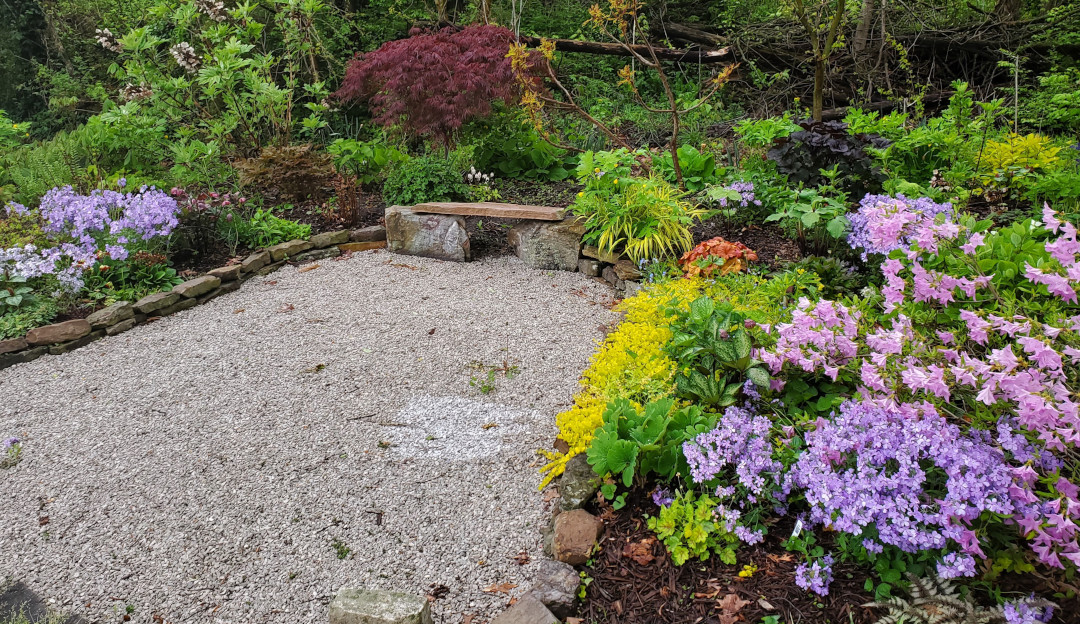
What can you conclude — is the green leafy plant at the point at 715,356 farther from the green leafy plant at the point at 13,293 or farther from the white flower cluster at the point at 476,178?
the green leafy plant at the point at 13,293

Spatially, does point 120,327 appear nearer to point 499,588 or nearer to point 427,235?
point 427,235

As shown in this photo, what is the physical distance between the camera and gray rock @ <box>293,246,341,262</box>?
539 centimetres

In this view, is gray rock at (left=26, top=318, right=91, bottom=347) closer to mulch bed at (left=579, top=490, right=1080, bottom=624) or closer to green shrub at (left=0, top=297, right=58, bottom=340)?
green shrub at (left=0, top=297, right=58, bottom=340)

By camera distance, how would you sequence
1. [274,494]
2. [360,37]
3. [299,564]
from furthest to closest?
[360,37] → [274,494] → [299,564]

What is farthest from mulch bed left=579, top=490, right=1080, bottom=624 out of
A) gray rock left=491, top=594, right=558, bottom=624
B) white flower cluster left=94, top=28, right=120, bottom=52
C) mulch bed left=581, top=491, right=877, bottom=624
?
white flower cluster left=94, top=28, right=120, bottom=52

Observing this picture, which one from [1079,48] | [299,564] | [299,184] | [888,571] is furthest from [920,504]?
[1079,48]

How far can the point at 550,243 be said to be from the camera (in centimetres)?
502

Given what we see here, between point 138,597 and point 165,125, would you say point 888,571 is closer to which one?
point 138,597

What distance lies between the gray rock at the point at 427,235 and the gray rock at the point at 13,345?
8.33 feet

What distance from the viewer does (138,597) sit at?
220 cm

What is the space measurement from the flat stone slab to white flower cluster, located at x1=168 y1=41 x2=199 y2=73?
2.91 meters

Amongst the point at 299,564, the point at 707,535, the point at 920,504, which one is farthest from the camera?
the point at 299,564

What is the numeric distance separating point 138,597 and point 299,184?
4.38m

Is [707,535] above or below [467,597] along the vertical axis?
above
